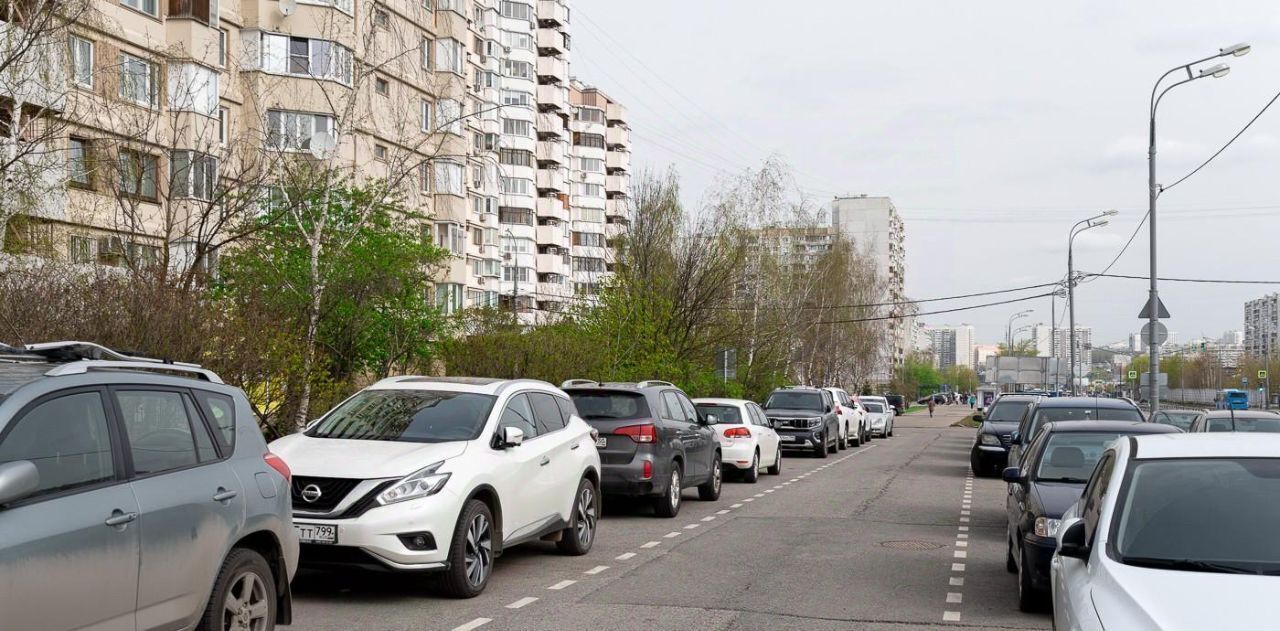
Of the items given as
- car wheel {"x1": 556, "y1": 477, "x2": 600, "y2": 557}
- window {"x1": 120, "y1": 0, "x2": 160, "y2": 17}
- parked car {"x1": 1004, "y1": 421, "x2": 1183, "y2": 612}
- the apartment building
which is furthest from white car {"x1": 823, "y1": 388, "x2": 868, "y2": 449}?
parked car {"x1": 1004, "y1": 421, "x2": 1183, "y2": 612}

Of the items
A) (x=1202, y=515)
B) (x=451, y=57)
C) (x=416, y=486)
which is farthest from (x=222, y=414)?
(x=451, y=57)

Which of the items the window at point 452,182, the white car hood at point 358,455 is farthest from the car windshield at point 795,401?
the white car hood at point 358,455

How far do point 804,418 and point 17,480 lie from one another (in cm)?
2829

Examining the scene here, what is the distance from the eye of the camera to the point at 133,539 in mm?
5676

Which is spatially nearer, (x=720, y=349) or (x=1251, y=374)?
(x=720, y=349)

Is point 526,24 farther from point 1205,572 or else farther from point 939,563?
point 1205,572

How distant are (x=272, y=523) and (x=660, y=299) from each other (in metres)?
27.0

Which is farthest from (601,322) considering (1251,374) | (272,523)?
(1251,374)

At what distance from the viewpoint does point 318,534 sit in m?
9.22

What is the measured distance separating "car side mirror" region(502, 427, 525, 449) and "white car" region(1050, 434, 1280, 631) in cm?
502

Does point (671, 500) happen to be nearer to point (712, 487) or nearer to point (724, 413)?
point (712, 487)

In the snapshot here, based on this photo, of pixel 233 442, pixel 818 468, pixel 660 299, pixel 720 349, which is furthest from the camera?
Answer: pixel 720 349

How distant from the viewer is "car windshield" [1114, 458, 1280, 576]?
5.64 m

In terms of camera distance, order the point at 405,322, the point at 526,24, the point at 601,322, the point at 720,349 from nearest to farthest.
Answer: the point at 405,322 → the point at 601,322 → the point at 720,349 → the point at 526,24
